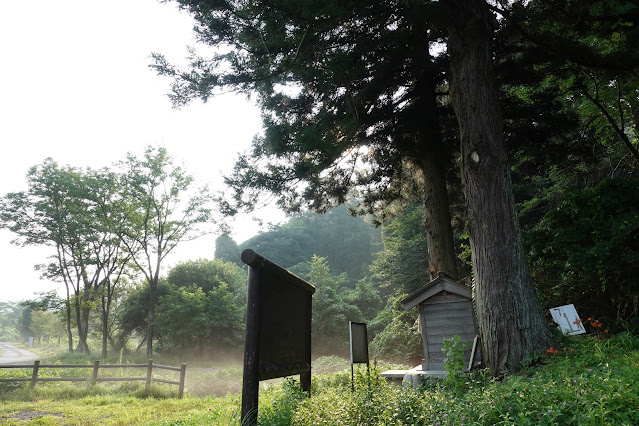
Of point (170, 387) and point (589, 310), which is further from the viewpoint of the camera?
point (170, 387)

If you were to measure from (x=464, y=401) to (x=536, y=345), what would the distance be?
2262 millimetres

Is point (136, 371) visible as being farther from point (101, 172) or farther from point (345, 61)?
point (345, 61)

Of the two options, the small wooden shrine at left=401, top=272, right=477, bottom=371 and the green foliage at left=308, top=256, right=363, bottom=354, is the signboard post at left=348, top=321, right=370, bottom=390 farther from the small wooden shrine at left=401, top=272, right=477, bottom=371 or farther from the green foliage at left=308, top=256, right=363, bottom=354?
the green foliage at left=308, top=256, right=363, bottom=354

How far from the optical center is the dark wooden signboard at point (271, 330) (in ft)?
12.6

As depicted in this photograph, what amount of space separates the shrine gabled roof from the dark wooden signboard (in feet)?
10.0

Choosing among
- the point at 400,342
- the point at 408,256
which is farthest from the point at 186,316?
the point at 408,256

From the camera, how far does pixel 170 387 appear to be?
38.4ft

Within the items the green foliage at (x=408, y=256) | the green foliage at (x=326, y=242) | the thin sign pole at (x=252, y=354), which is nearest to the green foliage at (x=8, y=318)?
the green foliage at (x=326, y=242)

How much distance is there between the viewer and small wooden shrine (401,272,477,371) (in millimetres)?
7441

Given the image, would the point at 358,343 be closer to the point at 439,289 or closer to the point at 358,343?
the point at 358,343

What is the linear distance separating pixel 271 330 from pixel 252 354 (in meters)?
Result: 0.51

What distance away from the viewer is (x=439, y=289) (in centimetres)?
761

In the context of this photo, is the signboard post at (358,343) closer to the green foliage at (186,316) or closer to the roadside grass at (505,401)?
the roadside grass at (505,401)

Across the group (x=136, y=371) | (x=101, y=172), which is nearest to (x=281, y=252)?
(x=101, y=172)
